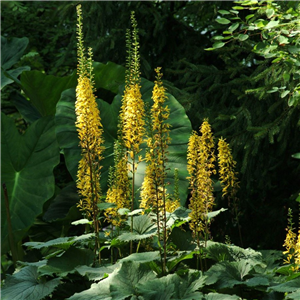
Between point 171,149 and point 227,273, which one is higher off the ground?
point 171,149

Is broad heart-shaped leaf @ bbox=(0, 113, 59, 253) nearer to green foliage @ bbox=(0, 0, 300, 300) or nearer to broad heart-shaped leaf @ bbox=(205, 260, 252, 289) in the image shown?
green foliage @ bbox=(0, 0, 300, 300)

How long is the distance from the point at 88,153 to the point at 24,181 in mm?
1801

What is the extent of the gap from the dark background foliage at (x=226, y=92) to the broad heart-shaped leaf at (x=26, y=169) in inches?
38.9

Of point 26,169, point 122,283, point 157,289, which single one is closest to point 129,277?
point 122,283

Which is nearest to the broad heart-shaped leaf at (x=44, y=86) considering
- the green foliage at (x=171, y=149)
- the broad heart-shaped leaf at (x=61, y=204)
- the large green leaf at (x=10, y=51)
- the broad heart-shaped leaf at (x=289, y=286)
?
the green foliage at (x=171, y=149)

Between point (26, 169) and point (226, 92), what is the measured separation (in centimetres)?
170

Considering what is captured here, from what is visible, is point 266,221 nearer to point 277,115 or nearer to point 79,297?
point 277,115

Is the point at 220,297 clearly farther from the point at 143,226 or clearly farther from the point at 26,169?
the point at 26,169

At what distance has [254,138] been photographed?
360 cm

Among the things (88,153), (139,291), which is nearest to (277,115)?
(88,153)

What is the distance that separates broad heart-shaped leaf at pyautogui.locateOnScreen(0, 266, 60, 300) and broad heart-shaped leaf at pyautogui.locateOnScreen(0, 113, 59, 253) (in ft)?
4.78

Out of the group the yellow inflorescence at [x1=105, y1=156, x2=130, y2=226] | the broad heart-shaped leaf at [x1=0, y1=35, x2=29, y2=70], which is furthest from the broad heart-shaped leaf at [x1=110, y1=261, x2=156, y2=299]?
the broad heart-shaped leaf at [x1=0, y1=35, x2=29, y2=70]

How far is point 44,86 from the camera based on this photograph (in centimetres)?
443

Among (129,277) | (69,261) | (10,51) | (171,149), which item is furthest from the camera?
(10,51)
